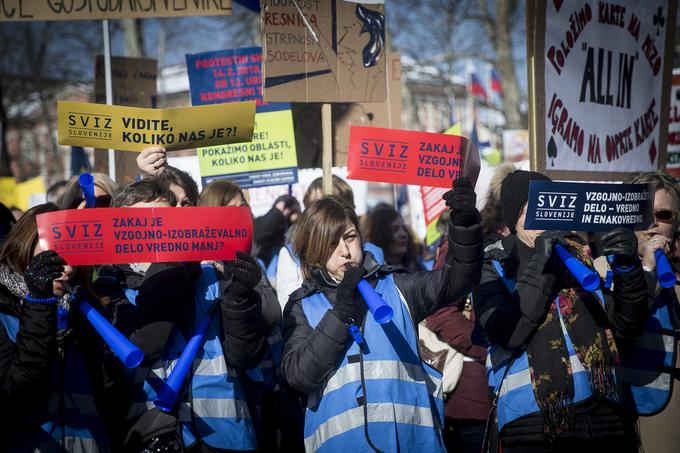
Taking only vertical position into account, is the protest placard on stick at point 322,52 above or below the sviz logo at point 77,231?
above

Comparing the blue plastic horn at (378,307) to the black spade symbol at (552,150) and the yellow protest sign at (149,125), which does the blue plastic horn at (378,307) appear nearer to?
the yellow protest sign at (149,125)

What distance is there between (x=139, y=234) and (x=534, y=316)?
4.66 feet

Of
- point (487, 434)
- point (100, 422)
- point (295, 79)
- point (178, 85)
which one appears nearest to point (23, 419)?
point (100, 422)

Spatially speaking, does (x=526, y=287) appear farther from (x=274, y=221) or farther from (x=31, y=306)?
(x=274, y=221)

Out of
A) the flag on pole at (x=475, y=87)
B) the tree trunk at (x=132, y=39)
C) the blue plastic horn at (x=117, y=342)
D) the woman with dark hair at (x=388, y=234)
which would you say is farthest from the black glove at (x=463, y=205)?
the flag on pole at (x=475, y=87)

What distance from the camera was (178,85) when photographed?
4056 centimetres

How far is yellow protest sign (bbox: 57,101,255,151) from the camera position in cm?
304

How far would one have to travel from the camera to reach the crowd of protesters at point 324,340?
2426mm

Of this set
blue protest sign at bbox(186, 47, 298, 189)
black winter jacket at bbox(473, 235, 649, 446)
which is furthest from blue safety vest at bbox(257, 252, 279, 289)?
black winter jacket at bbox(473, 235, 649, 446)

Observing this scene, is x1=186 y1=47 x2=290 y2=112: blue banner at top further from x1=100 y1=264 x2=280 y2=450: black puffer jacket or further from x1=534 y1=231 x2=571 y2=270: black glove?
x1=534 y1=231 x2=571 y2=270: black glove

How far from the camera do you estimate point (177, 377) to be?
8.35 ft

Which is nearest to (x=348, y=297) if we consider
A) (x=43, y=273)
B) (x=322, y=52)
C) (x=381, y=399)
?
(x=381, y=399)

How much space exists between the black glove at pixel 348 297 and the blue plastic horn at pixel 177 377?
519 mm

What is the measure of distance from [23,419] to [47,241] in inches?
22.9
